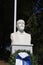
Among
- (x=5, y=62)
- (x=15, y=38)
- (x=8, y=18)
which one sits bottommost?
(x=5, y=62)

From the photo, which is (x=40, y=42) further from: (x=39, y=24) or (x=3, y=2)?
(x=3, y=2)

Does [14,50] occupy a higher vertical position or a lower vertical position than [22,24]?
lower

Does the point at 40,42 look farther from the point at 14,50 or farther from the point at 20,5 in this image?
the point at 14,50

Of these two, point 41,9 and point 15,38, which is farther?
point 41,9

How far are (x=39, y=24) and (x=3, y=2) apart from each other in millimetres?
1494

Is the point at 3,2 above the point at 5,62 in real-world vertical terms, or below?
above

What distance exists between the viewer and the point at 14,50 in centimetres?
928

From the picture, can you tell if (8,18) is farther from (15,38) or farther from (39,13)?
(15,38)

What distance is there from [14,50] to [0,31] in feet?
9.46

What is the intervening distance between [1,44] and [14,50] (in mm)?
2737

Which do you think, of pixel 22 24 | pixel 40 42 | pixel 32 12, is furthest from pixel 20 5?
pixel 22 24

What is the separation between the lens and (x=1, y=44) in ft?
39.3

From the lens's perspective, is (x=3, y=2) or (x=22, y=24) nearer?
(x=22, y=24)

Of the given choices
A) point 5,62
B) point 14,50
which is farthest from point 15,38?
point 5,62
